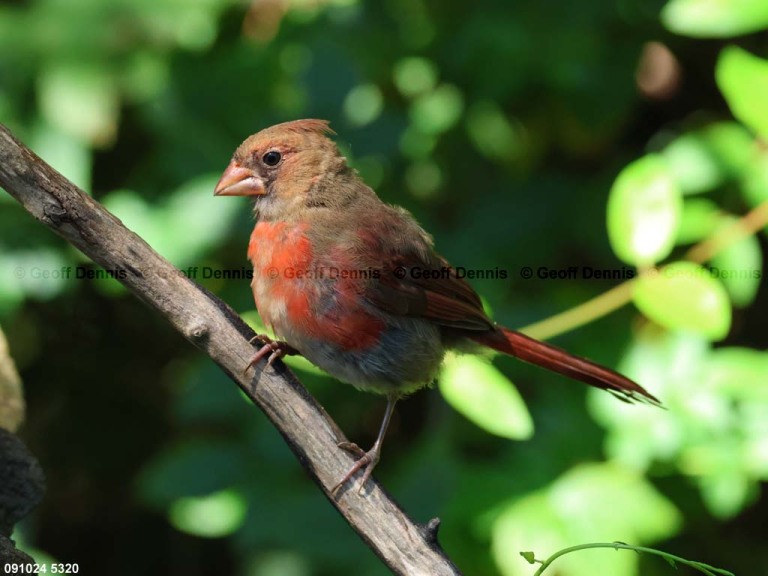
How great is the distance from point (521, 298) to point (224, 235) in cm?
119

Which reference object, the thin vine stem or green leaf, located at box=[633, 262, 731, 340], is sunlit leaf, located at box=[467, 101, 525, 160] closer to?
green leaf, located at box=[633, 262, 731, 340]

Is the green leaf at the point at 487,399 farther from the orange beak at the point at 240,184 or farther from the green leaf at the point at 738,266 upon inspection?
the green leaf at the point at 738,266

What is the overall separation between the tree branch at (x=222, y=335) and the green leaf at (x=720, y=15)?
1.62 meters

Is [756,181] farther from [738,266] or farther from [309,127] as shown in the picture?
[309,127]

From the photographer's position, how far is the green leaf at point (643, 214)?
9.49 feet

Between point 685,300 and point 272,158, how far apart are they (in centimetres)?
138

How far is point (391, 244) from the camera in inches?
130

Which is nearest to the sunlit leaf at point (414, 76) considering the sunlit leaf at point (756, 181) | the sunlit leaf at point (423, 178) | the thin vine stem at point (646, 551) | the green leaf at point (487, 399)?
the sunlit leaf at point (423, 178)

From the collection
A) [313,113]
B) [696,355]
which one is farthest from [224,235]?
[696,355]

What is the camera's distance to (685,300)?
2.90 m

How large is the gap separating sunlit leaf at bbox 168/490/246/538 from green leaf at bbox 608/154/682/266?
→ 163 cm

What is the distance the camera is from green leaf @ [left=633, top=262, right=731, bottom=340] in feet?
9.34

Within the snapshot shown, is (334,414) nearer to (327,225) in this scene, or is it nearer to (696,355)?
(327,225)

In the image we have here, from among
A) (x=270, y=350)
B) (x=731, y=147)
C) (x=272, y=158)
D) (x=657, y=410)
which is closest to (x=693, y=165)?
(x=731, y=147)
